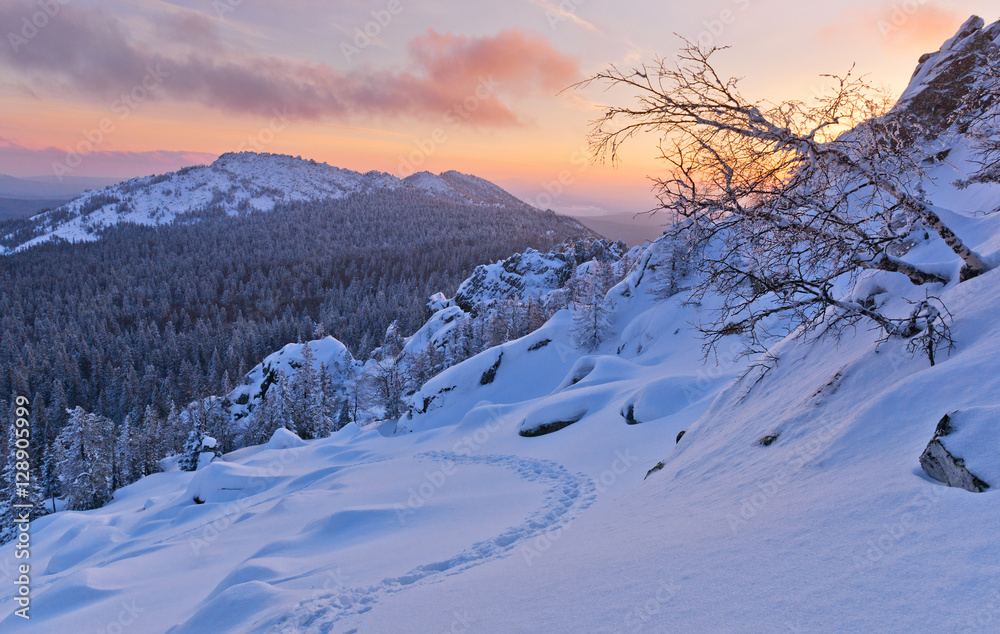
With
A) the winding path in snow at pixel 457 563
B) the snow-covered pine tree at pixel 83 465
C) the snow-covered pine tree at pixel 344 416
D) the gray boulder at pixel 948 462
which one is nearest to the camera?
the gray boulder at pixel 948 462

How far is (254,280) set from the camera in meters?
151

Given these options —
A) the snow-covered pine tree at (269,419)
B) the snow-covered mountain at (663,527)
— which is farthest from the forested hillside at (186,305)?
the snow-covered mountain at (663,527)

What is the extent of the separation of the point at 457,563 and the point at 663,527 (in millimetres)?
3479

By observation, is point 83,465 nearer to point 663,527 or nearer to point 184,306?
point 663,527

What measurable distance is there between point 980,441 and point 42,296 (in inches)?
7321

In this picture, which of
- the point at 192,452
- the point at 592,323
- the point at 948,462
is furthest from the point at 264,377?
the point at 948,462

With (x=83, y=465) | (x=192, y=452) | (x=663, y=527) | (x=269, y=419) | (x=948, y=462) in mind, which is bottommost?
(x=192, y=452)

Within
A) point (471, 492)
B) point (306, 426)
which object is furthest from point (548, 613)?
point (306, 426)

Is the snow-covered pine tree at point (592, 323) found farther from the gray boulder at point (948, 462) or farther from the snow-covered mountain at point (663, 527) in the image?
the gray boulder at point (948, 462)

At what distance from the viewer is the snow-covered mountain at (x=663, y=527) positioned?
274cm

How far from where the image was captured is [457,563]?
691 cm

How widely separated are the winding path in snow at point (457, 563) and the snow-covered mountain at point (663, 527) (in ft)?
0.14

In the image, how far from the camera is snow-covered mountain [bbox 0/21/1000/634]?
2744 mm

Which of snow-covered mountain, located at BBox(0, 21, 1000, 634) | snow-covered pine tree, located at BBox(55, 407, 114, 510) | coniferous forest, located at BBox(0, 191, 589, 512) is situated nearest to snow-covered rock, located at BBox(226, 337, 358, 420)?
coniferous forest, located at BBox(0, 191, 589, 512)
